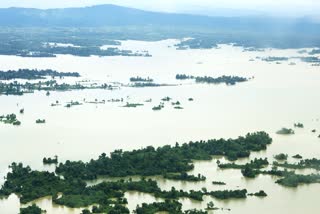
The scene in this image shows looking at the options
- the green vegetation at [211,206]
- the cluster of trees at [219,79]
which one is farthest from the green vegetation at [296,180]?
the cluster of trees at [219,79]

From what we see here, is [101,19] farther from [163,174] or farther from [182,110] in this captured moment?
[163,174]

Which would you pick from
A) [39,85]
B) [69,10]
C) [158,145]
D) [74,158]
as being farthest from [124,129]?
[69,10]

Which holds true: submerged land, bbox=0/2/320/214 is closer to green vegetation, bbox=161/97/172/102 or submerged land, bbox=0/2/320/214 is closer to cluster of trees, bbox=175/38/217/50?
green vegetation, bbox=161/97/172/102

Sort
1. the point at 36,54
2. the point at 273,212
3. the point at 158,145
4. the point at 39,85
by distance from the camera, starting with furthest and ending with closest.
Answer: the point at 36,54, the point at 39,85, the point at 158,145, the point at 273,212

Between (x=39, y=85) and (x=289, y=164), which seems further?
(x=39, y=85)

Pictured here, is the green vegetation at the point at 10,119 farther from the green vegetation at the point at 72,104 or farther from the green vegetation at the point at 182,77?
the green vegetation at the point at 182,77

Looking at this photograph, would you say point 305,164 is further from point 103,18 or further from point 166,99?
point 103,18

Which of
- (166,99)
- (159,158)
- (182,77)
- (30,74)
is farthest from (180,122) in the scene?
(30,74)
